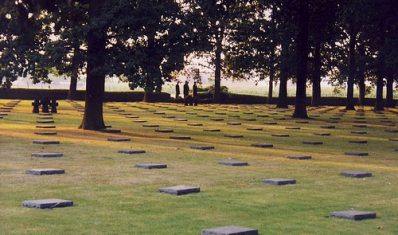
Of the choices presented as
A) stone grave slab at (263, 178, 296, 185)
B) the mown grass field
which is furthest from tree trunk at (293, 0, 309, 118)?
stone grave slab at (263, 178, 296, 185)

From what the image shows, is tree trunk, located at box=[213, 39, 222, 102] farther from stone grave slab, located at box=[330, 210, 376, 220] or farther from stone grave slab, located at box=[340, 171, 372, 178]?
stone grave slab, located at box=[330, 210, 376, 220]

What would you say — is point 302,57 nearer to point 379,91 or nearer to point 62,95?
point 379,91

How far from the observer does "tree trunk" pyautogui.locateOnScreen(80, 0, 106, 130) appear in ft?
72.5

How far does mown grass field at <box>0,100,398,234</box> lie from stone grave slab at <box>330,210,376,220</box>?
123 mm

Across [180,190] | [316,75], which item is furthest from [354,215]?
[316,75]

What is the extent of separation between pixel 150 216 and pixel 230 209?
1.14 metres

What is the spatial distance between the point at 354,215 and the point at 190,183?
3604mm

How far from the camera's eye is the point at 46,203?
860 centimetres

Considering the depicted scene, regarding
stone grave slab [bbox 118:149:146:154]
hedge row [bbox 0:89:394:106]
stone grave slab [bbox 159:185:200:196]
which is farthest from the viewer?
hedge row [bbox 0:89:394:106]

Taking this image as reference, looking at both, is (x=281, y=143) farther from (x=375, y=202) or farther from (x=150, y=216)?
(x=150, y=216)

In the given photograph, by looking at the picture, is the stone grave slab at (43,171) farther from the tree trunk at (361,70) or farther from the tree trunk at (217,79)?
the tree trunk at (217,79)

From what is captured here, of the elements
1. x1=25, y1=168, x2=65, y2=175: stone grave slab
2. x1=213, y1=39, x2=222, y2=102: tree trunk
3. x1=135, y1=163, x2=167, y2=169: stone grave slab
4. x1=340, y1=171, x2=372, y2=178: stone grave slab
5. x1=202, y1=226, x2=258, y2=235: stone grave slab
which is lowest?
x1=340, y1=171, x2=372, y2=178: stone grave slab

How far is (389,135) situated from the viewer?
86.6 feet

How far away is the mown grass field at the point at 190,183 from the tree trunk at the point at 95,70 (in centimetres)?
322
